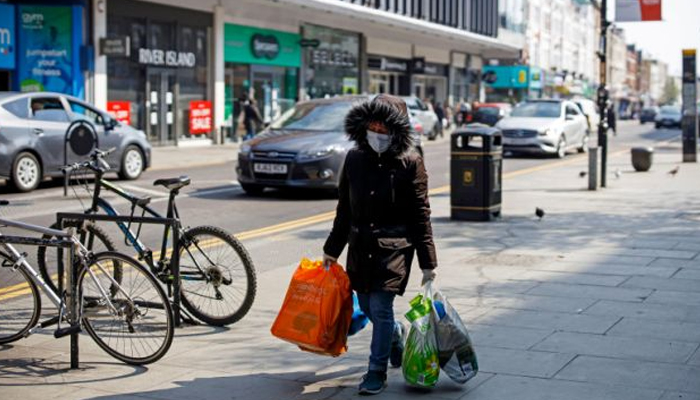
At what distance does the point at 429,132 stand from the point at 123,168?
20.8m

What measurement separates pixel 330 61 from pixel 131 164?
24078mm

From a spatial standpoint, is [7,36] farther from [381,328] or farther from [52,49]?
[381,328]

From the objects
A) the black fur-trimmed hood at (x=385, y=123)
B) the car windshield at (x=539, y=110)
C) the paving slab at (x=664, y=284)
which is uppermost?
the car windshield at (x=539, y=110)

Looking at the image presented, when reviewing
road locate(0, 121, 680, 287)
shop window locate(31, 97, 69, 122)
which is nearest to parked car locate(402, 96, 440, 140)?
road locate(0, 121, 680, 287)

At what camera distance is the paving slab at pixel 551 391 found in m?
5.35

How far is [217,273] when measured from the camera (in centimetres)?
705

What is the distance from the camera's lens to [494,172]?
13289 millimetres

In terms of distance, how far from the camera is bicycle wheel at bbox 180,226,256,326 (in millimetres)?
7059

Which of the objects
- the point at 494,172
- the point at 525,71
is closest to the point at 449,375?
the point at 494,172

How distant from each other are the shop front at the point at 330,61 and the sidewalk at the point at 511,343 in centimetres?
2949

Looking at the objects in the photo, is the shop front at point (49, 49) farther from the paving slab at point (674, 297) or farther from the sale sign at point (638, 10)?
the paving slab at point (674, 297)

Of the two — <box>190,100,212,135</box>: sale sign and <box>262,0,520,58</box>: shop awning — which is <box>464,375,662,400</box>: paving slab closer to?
<box>190,100,212,135</box>: sale sign

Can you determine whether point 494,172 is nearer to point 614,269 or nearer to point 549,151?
point 614,269

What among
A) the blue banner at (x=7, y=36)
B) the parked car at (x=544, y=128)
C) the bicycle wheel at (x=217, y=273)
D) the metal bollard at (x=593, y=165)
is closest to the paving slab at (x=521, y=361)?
the bicycle wheel at (x=217, y=273)
